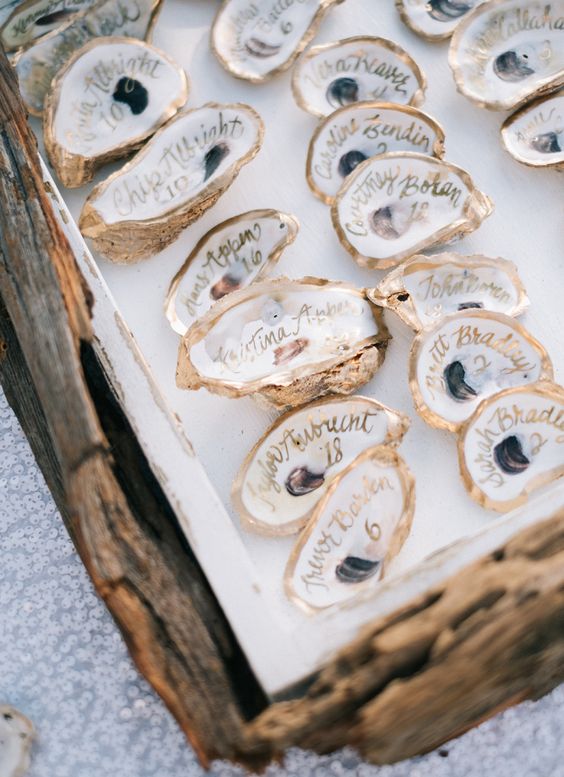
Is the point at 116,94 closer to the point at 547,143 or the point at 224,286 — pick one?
the point at 224,286

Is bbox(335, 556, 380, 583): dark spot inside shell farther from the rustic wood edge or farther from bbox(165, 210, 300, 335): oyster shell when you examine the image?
bbox(165, 210, 300, 335): oyster shell

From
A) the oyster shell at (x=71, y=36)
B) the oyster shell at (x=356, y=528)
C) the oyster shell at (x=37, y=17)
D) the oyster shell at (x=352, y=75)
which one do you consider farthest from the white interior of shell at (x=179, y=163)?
the oyster shell at (x=356, y=528)

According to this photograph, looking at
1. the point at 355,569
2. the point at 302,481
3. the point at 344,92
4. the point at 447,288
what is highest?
the point at 344,92

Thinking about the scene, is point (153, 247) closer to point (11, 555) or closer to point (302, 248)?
point (302, 248)

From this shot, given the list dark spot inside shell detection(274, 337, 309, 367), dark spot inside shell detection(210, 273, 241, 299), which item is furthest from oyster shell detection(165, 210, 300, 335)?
dark spot inside shell detection(274, 337, 309, 367)

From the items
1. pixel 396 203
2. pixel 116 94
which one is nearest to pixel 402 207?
pixel 396 203

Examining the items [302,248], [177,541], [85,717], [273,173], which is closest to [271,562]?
[177,541]

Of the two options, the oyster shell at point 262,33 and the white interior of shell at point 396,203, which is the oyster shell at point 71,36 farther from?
the white interior of shell at point 396,203
